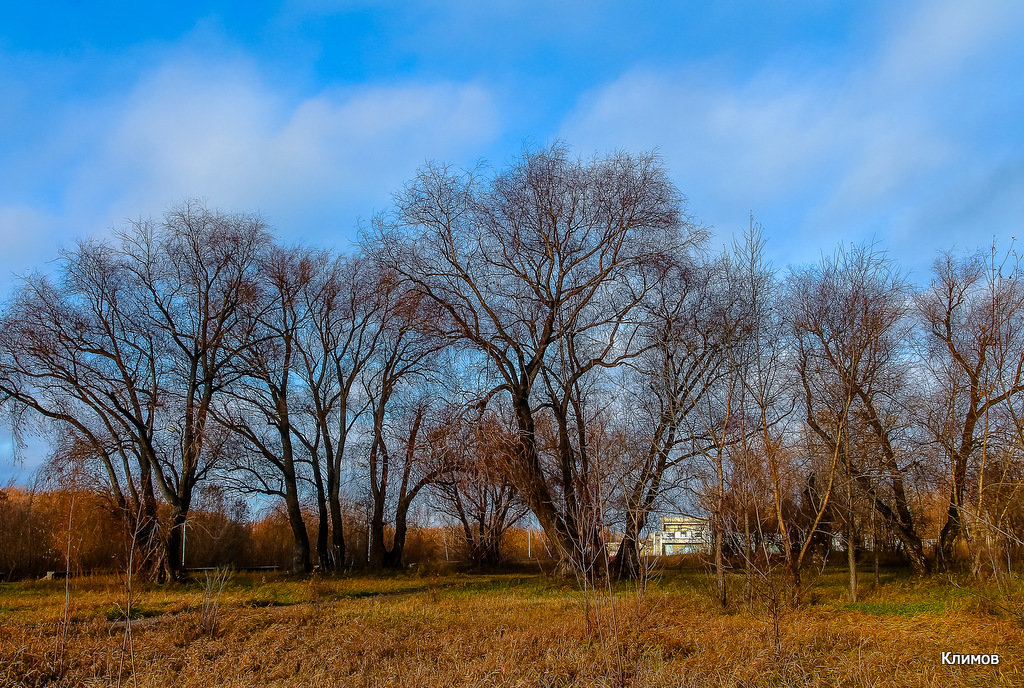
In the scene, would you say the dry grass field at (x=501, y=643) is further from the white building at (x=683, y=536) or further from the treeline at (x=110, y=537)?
the treeline at (x=110, y=537)

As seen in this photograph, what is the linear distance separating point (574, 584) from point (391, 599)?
17.0ft

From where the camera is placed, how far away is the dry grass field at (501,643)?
7.21 metres

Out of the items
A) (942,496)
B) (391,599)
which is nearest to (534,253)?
(391,599)

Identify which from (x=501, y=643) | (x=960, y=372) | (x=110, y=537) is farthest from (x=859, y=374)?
(x=110, y=537)

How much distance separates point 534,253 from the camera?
726 inches

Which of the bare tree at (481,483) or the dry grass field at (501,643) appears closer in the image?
the dry grass field at (501,643)

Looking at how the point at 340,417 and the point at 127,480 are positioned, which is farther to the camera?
the point at 340,417

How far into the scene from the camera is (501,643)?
8719 mm

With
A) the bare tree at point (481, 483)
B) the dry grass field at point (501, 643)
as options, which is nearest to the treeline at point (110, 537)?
the bare tree at point (481, 483)

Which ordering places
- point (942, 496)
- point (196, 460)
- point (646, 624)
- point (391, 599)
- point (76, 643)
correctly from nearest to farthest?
point (76, 643) < point (646, 624) < point (391, 599) < point (942, 496) < point (196, 460)

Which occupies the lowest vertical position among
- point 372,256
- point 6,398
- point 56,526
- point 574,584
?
point 574,584

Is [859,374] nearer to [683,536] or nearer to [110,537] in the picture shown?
[683,536]

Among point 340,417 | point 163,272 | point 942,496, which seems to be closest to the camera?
point 942,496

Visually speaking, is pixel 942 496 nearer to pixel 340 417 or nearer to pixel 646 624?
pixel 646 624
